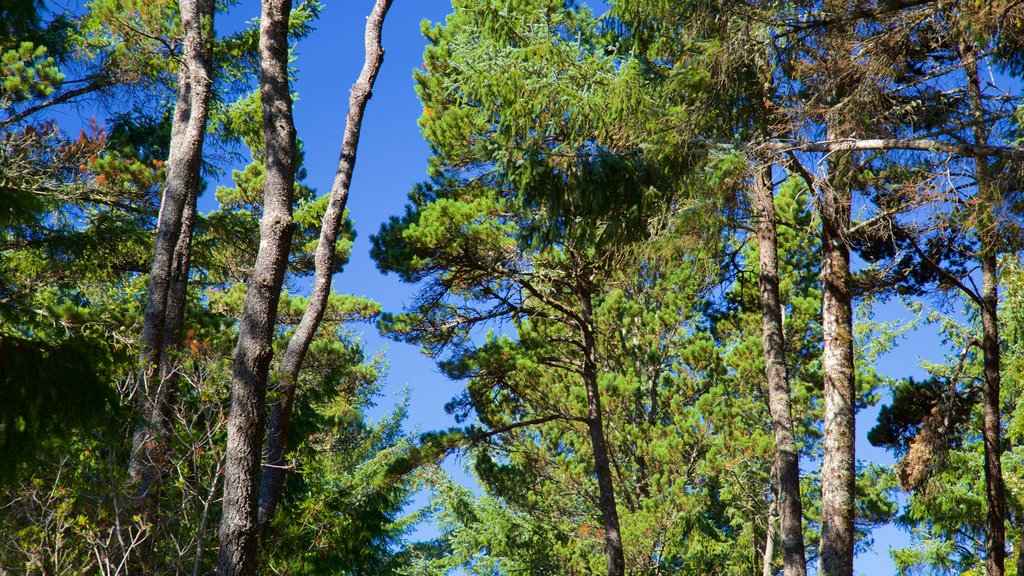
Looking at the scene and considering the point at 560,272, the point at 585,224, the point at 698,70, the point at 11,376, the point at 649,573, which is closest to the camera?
the point at 11,376

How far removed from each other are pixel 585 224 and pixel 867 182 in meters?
2.66

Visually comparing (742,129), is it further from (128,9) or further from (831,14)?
(128,9)

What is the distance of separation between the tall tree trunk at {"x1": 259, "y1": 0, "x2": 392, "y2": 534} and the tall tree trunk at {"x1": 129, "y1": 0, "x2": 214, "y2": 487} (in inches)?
44.4

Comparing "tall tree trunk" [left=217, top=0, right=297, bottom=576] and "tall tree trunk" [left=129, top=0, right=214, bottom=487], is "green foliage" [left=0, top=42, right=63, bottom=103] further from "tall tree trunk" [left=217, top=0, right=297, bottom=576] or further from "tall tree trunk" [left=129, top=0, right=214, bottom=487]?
"tall tree trunk" [left=217, top=0, right=297, bottom=576]

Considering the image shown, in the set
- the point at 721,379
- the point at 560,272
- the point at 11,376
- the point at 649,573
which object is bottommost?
the point at 11,376

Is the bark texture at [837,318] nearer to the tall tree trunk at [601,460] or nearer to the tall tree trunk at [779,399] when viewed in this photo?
the tall tree trunk at [779,399]

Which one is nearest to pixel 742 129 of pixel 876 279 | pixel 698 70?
pixel 698 70

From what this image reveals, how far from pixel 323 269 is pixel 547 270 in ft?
17.4

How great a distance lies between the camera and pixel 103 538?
6.90 metres

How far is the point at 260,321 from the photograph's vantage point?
4.95 m

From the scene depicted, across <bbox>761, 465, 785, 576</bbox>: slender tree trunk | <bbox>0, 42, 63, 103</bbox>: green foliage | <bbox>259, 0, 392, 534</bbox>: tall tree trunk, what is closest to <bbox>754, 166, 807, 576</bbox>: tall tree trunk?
<bbox>259, 0, 392, 534</bbox>: tall tree trunk

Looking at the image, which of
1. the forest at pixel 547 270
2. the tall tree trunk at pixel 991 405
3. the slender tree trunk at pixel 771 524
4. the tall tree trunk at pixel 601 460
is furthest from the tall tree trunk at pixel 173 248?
the slender tree trunk at pixel 771 524

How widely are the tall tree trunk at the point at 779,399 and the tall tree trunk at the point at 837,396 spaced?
0.72 m

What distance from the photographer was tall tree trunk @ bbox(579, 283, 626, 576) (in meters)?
10.4
